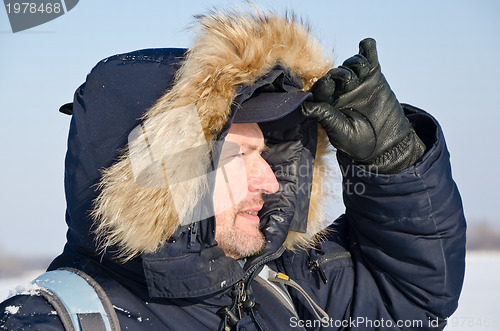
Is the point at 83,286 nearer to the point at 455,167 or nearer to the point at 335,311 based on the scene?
the point at 335,311

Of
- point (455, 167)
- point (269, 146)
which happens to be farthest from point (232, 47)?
point (455, 167)

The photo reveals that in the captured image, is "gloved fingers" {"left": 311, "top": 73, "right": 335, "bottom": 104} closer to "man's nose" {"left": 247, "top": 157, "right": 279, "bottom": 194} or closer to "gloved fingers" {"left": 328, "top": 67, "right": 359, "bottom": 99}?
"gloved fingers" {"left": 328, "top": 67, "right": 359, "bottom": 99}

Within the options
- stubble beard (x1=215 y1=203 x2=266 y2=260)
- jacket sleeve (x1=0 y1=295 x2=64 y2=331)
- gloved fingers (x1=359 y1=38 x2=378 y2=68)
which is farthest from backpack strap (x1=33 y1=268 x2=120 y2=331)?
gloved fingers (x1=359 y1=38 x2=378 y2=68)

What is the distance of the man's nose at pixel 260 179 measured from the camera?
1.65m

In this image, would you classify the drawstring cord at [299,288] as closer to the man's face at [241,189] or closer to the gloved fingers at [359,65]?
the man's face at [241,189]

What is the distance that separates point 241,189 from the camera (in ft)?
5.20

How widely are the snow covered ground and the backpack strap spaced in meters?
2.43

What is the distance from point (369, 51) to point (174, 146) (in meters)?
0.64

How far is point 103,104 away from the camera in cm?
128

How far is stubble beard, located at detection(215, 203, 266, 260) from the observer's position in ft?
4.97

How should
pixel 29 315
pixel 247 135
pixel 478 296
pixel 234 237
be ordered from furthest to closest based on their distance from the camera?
pixel 478 296 < pixel 247 135 < pixel 234 237 < pixel 29 315

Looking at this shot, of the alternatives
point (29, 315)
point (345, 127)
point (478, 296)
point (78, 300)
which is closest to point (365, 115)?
point (345, 127)

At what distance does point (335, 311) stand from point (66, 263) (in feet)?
2.64

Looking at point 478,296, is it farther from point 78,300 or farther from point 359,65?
point 78,300
